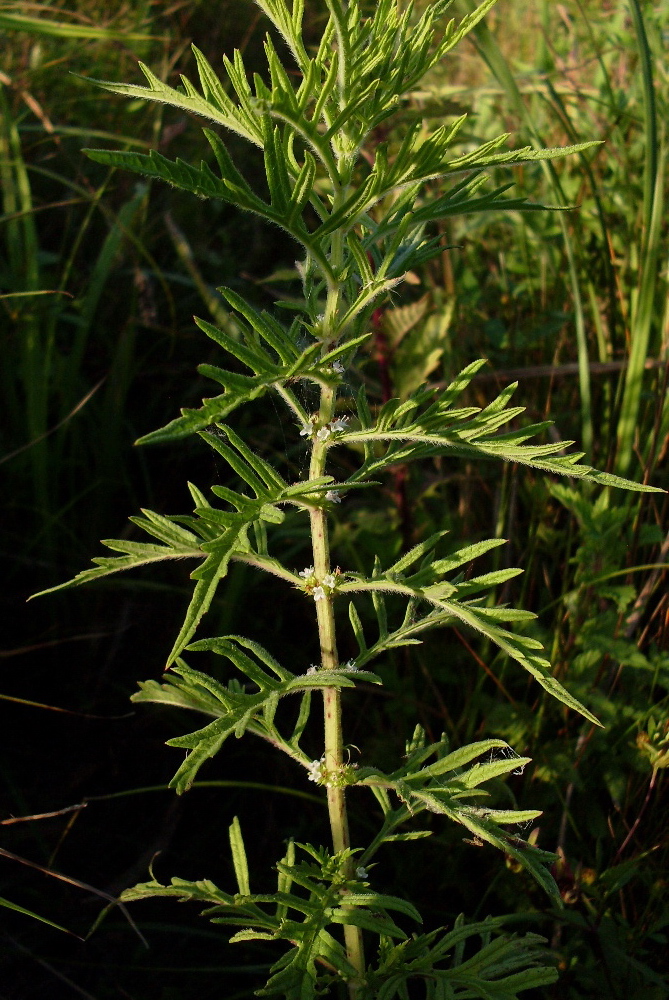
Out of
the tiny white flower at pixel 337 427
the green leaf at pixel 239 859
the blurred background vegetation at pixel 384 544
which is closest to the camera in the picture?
the tiny white flower at pixel 337 427

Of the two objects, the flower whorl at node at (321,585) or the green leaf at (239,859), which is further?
the green leaf at (239,859)

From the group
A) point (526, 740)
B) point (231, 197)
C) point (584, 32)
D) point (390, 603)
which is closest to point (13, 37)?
point (584, 32)

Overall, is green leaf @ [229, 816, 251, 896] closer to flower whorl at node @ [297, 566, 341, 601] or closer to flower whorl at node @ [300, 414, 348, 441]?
flower whorl at node @ [297, 566, 341, 601]

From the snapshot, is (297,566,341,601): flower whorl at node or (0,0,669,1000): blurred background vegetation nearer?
(297,566,341,601): flower whorl at node

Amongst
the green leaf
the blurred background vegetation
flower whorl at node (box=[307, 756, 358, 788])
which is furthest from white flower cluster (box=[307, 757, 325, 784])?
the blurred background vegetation

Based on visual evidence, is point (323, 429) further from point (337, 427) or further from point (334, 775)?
point (334, 775)

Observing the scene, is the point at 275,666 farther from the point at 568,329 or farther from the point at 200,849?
the point at 568,329

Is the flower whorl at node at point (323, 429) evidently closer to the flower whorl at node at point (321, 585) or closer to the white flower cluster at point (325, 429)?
the white flower cluster at point (325, 429)

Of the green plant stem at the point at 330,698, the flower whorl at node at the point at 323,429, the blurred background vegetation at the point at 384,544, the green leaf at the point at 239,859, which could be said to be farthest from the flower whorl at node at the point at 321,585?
the blurred background vegetation at the point at 384,544
